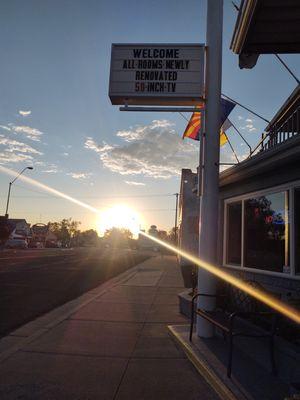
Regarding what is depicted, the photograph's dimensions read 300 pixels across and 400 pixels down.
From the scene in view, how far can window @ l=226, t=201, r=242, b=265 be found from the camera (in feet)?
29.6

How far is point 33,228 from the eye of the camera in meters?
106

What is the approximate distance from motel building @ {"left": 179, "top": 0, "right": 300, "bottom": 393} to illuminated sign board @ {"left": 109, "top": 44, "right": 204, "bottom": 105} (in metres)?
1.76

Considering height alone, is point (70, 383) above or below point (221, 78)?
below

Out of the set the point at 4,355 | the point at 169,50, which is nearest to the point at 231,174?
the point at 169,50

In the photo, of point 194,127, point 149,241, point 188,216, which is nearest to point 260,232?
point 194,127

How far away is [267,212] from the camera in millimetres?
7812

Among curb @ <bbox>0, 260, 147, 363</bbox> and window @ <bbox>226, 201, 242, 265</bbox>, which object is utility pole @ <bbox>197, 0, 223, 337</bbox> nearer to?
window @ <bbox>226, 201, 242, 265</bbox>

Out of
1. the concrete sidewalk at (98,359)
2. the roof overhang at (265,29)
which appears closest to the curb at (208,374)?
the concrete sidewalk at (98,359)

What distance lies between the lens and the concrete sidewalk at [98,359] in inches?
189

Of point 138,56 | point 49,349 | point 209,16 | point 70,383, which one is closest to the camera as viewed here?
point 70,383

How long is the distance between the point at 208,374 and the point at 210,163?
3.50 meters

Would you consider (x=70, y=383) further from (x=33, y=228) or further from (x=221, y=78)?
(x=33, y=228)

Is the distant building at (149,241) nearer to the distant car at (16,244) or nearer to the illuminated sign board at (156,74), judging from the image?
the distant car at (16,244)

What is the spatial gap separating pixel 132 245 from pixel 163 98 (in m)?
89.6
